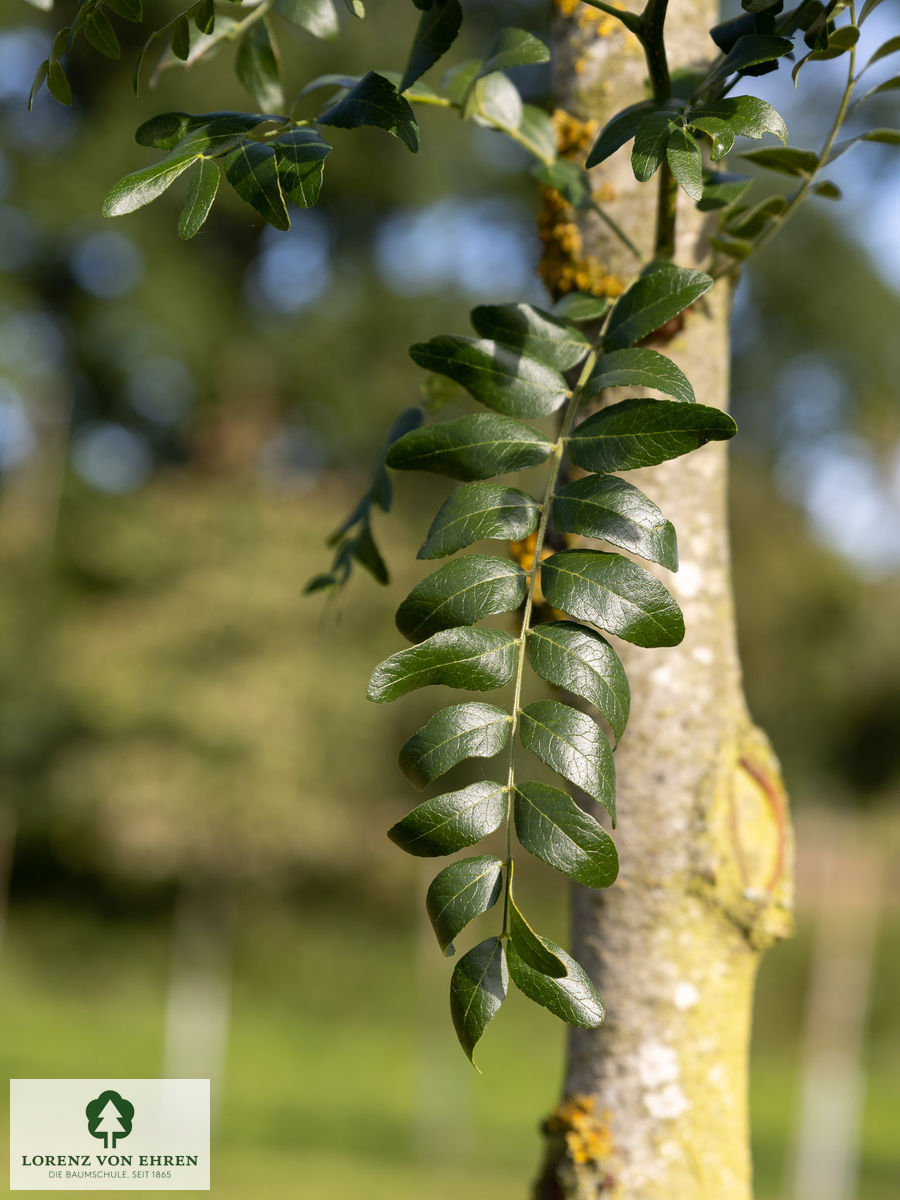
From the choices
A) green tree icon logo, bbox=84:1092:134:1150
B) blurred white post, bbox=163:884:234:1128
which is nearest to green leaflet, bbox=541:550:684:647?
green tree icon logo, bbox=84:1092:134:1150

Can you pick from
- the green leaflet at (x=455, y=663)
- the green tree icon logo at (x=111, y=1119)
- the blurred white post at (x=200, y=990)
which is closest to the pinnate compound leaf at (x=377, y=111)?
the green leaflet at (x=455, y=663)

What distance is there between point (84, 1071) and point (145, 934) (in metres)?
3.11

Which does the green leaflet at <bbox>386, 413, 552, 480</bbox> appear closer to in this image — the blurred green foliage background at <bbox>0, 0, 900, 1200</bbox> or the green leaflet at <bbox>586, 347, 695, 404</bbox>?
the green leaflet at <bbox>586, 347, 695, 404</bbox>

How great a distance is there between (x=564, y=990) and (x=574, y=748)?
0.11 meters

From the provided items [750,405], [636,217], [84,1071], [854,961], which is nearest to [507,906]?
[636,217]

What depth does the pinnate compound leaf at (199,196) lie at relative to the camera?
53 cm

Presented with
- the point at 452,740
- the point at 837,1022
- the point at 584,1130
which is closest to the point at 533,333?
the point at 452,740

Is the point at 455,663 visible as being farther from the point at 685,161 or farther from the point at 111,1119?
the point at 111,1119

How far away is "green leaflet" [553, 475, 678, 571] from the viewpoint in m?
0.52

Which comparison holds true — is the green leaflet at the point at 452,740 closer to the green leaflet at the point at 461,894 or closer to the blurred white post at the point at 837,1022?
the green leaflet at the point at 461,894

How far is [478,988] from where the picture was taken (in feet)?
1.63

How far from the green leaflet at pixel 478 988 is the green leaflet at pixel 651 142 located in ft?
1.24

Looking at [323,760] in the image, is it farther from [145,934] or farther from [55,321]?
Result: [55,321]

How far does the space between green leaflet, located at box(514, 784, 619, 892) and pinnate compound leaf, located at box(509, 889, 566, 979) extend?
0.10 feet
